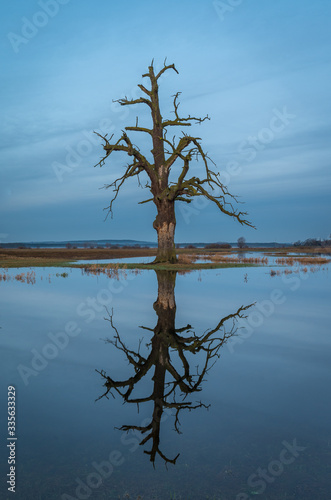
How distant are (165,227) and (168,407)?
2801 centimetres

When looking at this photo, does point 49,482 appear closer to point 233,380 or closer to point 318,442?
point 318,442

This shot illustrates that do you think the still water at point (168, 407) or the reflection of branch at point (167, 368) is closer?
the still water at point (168, 407)

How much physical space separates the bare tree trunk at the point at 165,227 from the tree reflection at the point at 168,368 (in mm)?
22042

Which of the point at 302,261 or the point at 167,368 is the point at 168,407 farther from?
the point at 302,261

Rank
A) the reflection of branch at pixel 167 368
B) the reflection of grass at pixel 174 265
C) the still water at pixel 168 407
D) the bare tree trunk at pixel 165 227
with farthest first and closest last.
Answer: the reflection of grass at pixel 174 265 → the bare tree trunk at pixel 165 227 → the reflection of branch at pixel 167 368 → the still water at pixel 168 407

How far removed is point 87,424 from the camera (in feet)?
14.6

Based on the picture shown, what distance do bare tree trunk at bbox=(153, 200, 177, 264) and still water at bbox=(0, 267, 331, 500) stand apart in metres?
21.9

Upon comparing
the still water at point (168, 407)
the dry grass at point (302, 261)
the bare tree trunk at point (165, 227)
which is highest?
the bare tree trunk at point (165, 227)

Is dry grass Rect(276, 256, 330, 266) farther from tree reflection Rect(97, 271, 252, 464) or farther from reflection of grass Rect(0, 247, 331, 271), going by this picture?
tree reflection Rect(97, 271, 252, 464)

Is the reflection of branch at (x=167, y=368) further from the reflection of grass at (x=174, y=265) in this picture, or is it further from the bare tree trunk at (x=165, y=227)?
the bare tree trunk at (x=165, y=227)

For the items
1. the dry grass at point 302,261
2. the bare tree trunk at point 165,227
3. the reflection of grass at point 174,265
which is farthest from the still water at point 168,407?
the dry grass at point 302,261

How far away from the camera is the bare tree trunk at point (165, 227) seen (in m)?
32.6

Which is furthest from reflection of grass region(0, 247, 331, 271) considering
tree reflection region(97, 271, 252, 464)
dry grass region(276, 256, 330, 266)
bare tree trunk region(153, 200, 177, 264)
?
tree reflection region(97, 271, 252, 464)

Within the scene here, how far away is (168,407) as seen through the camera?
16.3 feet
